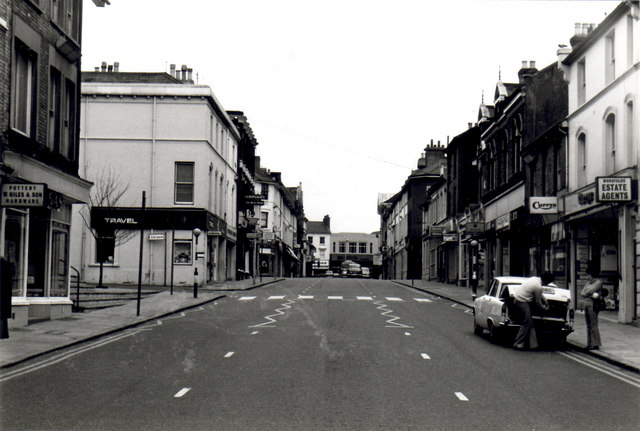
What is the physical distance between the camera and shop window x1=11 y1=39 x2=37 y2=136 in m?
19.7

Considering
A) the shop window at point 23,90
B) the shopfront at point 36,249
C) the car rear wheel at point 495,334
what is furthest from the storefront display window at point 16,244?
the car rear wheel at point 495,334

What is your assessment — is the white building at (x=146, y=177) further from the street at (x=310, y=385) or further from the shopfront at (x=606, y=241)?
the street at (x=310, y=385)

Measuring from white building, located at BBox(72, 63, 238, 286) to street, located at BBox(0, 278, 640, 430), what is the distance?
2339 cm

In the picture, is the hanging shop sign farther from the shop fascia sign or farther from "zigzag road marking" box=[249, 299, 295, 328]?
the shop fascia sign

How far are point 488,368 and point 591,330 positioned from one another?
3676 mm

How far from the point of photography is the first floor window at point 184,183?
145ft

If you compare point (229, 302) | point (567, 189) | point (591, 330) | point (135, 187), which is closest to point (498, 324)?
point (591, 330)

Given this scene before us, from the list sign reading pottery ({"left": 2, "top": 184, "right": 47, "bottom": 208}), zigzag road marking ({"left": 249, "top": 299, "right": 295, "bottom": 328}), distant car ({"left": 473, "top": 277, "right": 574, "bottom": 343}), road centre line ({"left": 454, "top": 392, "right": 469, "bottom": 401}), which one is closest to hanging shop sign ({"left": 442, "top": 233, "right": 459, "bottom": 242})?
zigzag road marking ({"left": 249, "top": 299, "right": 295, "bottom": 328})

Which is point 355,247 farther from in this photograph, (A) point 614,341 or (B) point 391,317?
(A) point 614,341

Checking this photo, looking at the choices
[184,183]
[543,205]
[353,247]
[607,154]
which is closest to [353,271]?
[353,247]

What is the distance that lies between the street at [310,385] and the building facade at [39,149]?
11.9 ft

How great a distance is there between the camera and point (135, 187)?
4369 cm

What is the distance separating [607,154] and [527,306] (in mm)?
9210

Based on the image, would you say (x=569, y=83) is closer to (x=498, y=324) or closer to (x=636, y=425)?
(x=498, y=324)
